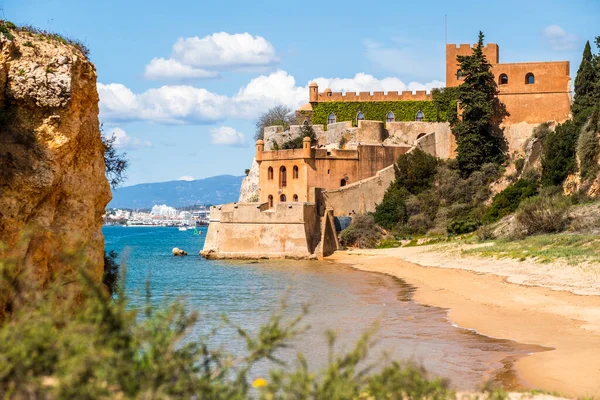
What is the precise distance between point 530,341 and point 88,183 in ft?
27.5

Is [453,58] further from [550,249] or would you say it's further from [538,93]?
[550,249]

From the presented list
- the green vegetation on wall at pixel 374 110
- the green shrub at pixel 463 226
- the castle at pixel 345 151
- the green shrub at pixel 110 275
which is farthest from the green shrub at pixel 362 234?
the green shrub at pixel 110 275

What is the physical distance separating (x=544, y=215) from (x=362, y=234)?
1272 cm

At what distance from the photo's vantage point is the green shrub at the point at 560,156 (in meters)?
35.7

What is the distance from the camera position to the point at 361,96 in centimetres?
5200

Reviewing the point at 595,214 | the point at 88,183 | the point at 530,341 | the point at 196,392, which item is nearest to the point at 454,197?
the point at 595,214

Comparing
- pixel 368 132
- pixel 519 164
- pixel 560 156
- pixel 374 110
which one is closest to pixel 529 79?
pixel 519 164

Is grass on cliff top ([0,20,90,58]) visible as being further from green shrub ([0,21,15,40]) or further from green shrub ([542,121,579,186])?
green shrub ([542,121,579,186])

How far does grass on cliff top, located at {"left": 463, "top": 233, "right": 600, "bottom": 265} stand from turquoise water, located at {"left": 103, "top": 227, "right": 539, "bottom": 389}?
13.1 feet

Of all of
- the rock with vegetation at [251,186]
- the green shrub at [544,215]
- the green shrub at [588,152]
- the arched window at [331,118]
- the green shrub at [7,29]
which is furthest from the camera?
the rock with vegetation at [251,186]

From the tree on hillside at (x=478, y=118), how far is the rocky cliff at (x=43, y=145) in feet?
111

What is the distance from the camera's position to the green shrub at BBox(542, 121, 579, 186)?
35656 millimetres

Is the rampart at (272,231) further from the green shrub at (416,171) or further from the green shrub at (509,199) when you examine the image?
the green shrub at (509,199)

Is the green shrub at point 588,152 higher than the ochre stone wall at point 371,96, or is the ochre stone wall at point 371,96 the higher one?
the ochre stone wall at point 371,96
